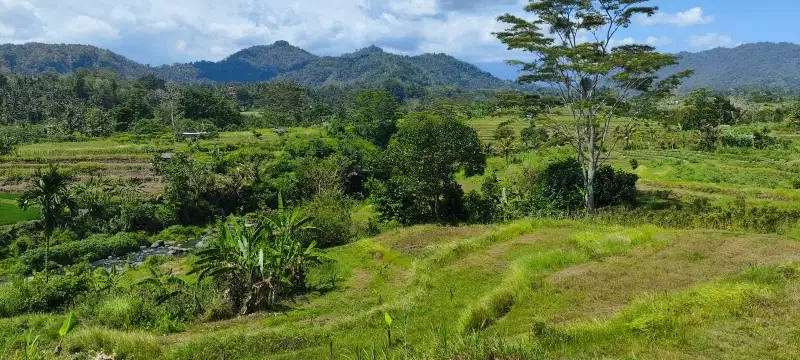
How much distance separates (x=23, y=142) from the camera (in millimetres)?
58000

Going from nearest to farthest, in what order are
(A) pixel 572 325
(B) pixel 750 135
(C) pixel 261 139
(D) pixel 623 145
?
(A) pixel 572 325 → (B) pixel 750 135 → (D) pixel 623 145 → (C) pixel 261 139

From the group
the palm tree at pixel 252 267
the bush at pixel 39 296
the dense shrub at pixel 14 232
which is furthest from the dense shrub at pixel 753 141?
the dense shrub at pixel 14 232

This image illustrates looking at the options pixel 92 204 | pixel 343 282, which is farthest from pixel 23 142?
pixel 343 282

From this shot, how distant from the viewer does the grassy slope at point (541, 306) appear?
7281 mm

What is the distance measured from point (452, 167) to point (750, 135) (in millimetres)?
38481

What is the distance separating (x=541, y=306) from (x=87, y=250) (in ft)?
92.9

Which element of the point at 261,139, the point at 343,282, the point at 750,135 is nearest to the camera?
the point at 343,282

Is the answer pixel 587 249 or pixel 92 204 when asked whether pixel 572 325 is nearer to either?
pixel 587 249

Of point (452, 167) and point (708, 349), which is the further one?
point (452, 167)

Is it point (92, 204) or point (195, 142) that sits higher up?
point (195, 142)

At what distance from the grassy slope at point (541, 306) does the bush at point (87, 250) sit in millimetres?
17451

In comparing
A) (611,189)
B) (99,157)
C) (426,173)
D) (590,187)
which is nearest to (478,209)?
(426,173)

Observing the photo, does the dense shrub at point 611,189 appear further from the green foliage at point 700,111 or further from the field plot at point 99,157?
the field plot at point 99,157

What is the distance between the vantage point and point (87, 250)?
30297 millimetres
